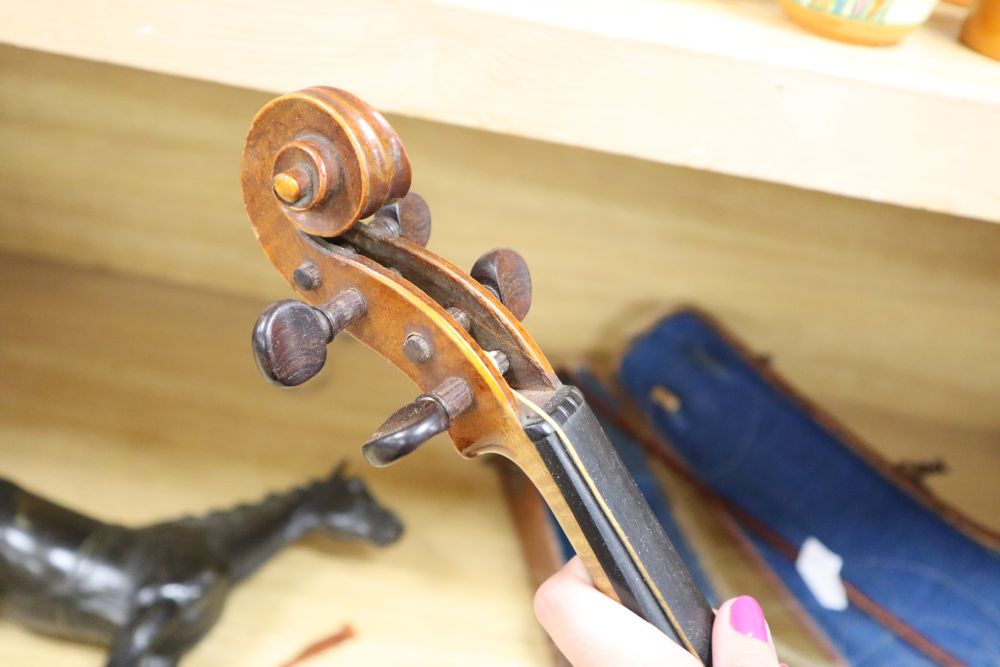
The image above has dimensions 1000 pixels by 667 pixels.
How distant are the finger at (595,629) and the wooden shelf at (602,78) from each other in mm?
338

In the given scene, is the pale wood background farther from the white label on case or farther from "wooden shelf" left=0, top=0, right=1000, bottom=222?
"wooden shelf" left=0, top=0, right=1000, bottom=222

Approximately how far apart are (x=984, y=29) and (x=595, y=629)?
632mm

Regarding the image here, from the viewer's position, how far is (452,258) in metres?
1.23

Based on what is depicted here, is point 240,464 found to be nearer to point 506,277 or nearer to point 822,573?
point 506,277

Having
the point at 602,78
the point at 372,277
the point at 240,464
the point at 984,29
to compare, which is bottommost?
the point at 240,464

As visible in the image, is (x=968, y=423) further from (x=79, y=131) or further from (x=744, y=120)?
(x=79, y=131)

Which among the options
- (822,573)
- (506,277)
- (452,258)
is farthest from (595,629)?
(452,258)

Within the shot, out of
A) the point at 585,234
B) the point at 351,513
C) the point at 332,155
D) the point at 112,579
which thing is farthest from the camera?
the point at 585,234

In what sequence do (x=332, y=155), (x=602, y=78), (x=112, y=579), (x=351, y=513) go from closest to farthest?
(x=332, y=155), (x=602, y=78), (x=112, y=579), (x=351, y=513)

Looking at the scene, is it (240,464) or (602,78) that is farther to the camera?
(240,464)

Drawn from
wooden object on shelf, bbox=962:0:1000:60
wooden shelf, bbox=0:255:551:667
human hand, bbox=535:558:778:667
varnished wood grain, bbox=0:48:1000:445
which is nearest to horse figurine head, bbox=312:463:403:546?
wooden shelf, bbox=0:255:551:667

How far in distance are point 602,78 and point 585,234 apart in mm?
580

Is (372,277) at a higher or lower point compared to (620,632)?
higher

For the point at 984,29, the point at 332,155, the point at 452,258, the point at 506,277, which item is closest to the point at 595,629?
the point at 506,277
